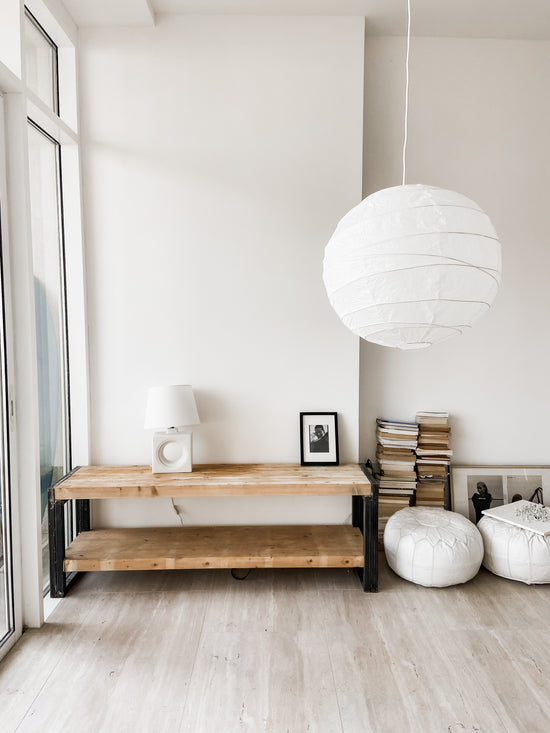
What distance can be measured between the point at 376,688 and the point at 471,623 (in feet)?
2.14

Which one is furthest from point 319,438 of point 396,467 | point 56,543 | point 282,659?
point 56,543

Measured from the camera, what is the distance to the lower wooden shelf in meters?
2.51

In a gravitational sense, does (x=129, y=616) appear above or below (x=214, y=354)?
below

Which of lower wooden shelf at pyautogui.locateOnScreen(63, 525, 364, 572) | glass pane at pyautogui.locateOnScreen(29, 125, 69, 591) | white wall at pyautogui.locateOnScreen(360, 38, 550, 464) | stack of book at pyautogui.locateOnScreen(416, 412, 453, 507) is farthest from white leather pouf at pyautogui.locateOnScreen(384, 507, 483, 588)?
glass pane at pyautogui.locateOnScreen(29, 125, 69, 591)

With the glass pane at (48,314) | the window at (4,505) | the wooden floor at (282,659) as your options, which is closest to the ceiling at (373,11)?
the glass pane at (48,314)

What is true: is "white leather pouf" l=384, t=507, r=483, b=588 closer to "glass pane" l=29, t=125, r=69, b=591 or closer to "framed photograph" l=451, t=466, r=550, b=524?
"framed photograph" l=451, t=466, r=550, b=524

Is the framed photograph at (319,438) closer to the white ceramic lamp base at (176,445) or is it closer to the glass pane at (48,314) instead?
the white ceramic lamp base at (176,445)

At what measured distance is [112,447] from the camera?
289cm

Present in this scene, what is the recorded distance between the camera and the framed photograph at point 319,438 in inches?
112

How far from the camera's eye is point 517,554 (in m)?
2.60

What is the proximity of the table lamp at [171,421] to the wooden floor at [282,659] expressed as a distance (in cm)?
62

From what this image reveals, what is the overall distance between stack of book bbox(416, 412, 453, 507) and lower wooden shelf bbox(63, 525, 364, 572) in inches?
21.0

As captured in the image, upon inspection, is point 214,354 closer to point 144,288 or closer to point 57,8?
point 144,288

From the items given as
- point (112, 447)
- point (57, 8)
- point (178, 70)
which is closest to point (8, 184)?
point (57, 8)
